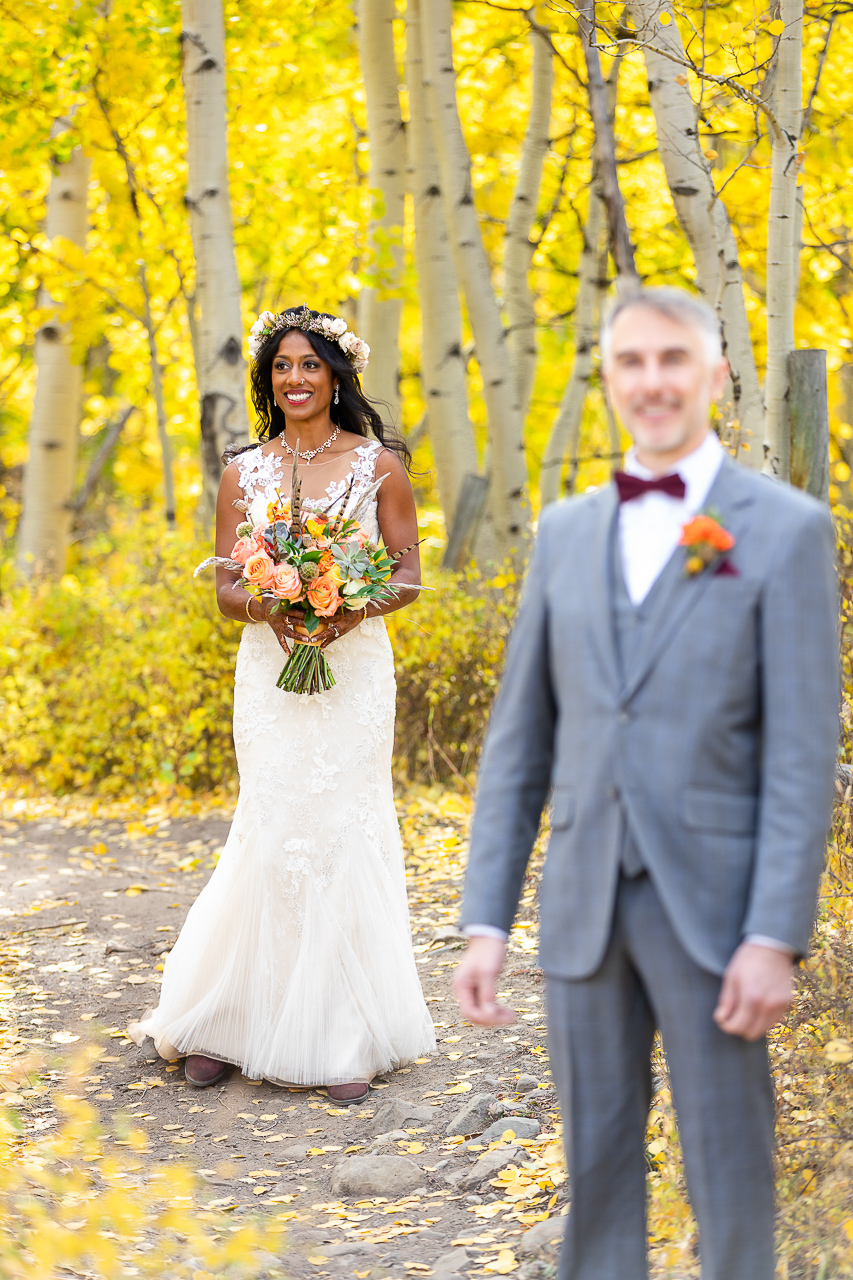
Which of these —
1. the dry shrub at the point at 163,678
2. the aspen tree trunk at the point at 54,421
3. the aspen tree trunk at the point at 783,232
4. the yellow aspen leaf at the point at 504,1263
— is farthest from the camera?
the aspen tree trunk at the point at 54,421

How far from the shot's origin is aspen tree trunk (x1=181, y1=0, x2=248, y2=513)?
288 inches

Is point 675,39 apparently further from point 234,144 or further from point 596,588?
point 234,144

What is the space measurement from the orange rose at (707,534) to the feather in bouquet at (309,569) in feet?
7.08

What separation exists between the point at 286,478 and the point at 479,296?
527 centimetres

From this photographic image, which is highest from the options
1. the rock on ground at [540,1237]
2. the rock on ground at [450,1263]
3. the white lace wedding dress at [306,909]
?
the white lace wedding dress at [306,909]

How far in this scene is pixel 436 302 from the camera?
9602mm

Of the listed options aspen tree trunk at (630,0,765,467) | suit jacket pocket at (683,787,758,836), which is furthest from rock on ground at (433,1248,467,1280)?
aspen tree trunk at (630,0,765,467)

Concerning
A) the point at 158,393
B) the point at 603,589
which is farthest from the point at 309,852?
the point at 158,393

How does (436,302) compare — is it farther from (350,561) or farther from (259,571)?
(259,571)

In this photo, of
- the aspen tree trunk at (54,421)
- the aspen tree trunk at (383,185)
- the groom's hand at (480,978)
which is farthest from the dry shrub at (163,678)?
the groom's hand at (480,978)

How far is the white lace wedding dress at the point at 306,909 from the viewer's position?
436cm

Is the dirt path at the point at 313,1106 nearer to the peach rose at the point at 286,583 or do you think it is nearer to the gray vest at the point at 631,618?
the gray vest at the point at 631,618

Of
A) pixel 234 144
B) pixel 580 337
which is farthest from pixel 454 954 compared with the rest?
pixel 234 144

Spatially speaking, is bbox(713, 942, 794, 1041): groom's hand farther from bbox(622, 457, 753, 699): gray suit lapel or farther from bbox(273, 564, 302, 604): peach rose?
bbox(273, 564, 302, 604): peach rose
